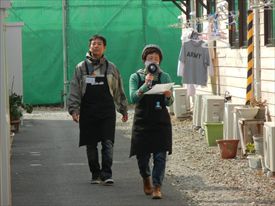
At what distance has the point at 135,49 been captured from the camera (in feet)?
75.4

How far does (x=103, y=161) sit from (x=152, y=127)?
1124 millimetres

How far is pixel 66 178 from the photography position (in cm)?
1015

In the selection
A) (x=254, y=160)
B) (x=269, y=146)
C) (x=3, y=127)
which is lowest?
(x=254, y=160)

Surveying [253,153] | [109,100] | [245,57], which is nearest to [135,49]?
[245,57]

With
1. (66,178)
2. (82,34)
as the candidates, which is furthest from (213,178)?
(82,34)

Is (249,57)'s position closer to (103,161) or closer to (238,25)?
(238,25)

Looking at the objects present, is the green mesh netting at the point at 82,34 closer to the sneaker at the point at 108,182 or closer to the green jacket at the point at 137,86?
the sneaker at the point at 108,182

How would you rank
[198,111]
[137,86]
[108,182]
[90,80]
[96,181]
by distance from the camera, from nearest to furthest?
[137,86]
[90,80]
[108,182]
[96,181]
[198,111]

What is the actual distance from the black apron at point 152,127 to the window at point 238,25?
5.52 meters

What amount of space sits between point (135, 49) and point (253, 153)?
39.3ft

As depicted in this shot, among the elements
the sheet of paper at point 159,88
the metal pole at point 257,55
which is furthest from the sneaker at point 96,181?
the metal pole at point 257,55

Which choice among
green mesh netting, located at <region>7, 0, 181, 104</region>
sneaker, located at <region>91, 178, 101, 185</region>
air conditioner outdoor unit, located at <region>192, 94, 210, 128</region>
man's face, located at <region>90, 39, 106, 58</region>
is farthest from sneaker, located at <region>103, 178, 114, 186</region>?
green mesh netting, located at <region>7, 0, 181, 104</region>

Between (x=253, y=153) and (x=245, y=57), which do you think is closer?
(x=253, y=153)

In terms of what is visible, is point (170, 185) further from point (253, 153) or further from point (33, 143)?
point (33, 143)
